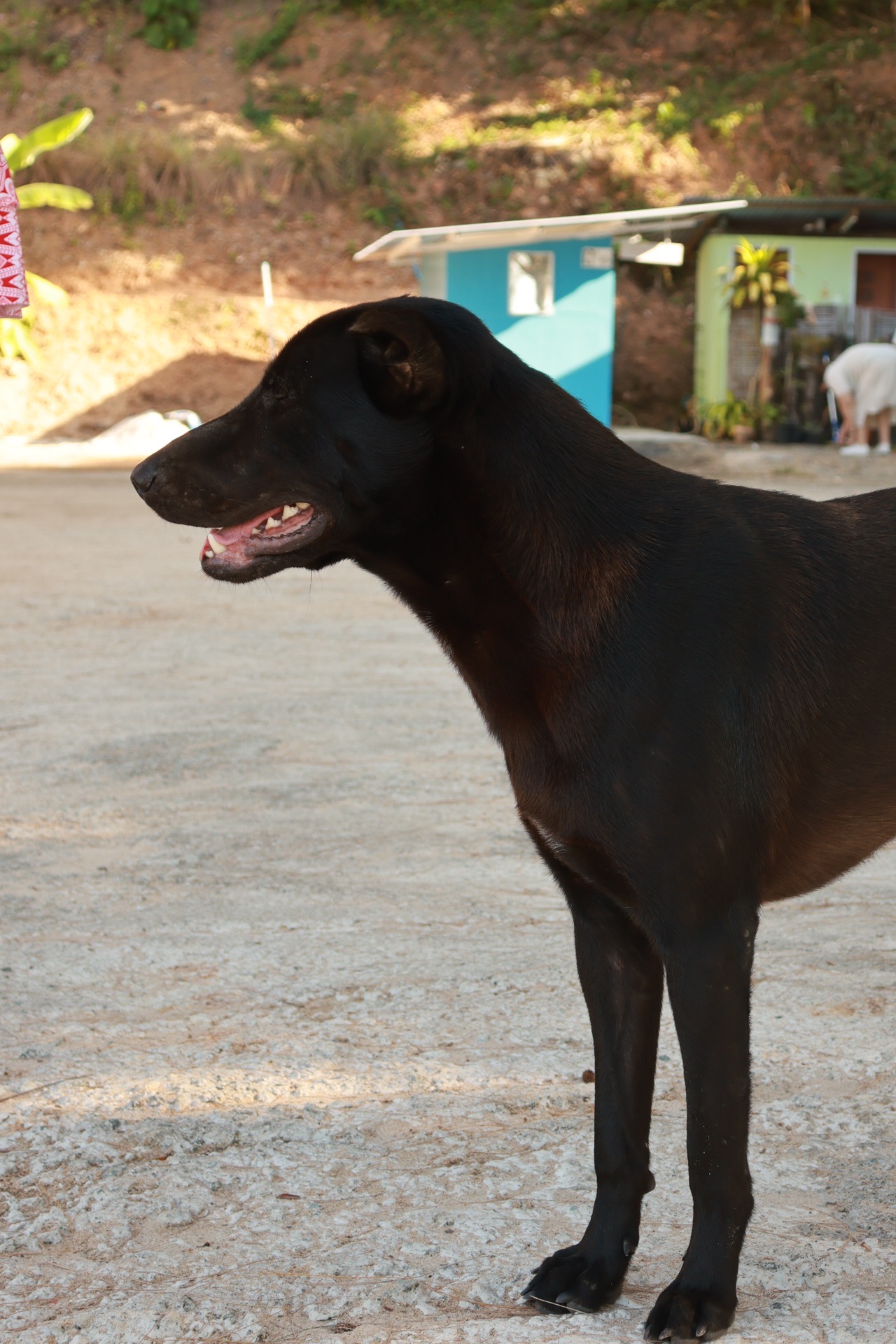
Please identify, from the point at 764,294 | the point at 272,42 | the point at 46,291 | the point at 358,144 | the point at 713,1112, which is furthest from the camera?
the point at 272,42

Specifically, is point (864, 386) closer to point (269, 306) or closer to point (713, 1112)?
point (269, 306)

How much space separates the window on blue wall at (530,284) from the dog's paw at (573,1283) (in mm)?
19021

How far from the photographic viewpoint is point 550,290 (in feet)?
66.6

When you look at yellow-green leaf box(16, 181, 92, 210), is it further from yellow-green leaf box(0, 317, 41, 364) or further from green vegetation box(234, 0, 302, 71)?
green vegetation box(234, 0, 302, 71)

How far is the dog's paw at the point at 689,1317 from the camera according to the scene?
2.21m

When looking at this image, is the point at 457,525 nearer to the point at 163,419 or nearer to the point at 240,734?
the point at 240,734

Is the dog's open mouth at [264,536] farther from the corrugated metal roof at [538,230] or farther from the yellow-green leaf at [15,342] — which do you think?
the yellow-green leaf at [15,342]

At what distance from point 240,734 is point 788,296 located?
1707 cm

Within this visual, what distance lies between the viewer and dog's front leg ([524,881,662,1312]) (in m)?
2.40

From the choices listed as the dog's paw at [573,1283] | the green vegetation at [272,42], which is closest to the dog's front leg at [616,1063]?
the dog's paw at [573,1283]

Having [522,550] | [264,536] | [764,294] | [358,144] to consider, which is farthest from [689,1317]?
[358,144]

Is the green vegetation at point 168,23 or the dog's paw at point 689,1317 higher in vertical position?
the green vegetation at point 168,23

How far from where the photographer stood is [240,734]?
5965mm

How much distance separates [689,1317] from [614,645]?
44.6 inches
